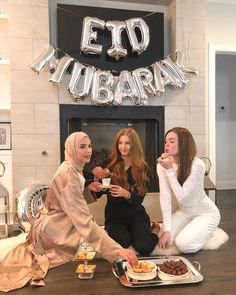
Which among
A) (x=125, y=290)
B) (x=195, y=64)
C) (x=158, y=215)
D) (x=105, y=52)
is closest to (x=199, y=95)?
(x=195, y=64)

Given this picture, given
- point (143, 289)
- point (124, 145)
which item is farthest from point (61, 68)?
point (143, 289)

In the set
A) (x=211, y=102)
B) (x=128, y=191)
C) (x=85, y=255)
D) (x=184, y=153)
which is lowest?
(x=85, y=255)

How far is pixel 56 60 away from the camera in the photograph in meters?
3.41

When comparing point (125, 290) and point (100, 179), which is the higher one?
point (100, 179)

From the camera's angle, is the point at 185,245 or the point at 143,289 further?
the point at 185,245

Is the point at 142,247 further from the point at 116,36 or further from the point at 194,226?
the point at 116,36

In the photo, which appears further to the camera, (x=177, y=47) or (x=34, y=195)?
(x=177, y=47)

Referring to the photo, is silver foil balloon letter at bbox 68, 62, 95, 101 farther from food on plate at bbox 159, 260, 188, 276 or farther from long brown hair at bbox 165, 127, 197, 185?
food on plate at bbox 159, 260, 188, 276

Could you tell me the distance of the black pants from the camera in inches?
99.2

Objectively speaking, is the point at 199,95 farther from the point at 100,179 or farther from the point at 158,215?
the point at 100,179

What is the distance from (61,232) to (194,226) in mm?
1091

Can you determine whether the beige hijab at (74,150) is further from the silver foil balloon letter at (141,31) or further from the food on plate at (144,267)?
the silver foil balloon letter at (141,31)

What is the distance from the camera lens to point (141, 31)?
3594 mm

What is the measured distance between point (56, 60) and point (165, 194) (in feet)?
6.10
